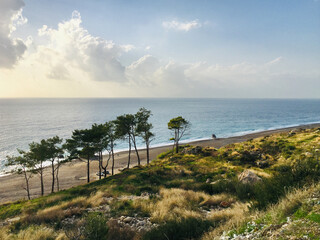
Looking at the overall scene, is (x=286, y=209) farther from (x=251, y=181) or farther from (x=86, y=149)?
(x=86, y=149)

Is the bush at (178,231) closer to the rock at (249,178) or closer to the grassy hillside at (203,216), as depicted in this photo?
the grassy hillside at (203,216)

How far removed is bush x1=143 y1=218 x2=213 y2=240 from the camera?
267 inches

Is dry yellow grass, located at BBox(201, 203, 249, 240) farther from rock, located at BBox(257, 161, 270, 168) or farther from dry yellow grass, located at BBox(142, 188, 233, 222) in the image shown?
rock, located at BBox(257, 161, 270, 168)

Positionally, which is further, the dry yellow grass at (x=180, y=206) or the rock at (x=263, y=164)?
the rock at (x=263, y=164)

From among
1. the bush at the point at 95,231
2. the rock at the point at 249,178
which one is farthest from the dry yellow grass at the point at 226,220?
the rock at the point at 249,178

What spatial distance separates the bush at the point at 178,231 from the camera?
6781 millimetres

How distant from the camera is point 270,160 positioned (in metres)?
27.5

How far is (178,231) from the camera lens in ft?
23.0

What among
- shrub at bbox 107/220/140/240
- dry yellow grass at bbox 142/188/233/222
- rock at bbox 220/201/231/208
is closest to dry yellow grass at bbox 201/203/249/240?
dry yellow grass at bbox 142/188/233/222

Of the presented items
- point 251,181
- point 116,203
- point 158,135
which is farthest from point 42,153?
point 158,135

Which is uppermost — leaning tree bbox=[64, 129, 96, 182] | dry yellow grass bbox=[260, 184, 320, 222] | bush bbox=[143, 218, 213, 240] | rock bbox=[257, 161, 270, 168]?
dry yellow grass bbox=[260, 184, 320, 222]

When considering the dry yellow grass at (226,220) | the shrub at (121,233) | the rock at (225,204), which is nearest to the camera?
the dry yellow grass at (226,220)

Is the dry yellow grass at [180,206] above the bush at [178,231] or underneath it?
underneath

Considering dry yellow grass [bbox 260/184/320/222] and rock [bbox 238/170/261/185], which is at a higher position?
dry yellow grass [bbox 260/184/320/222]
